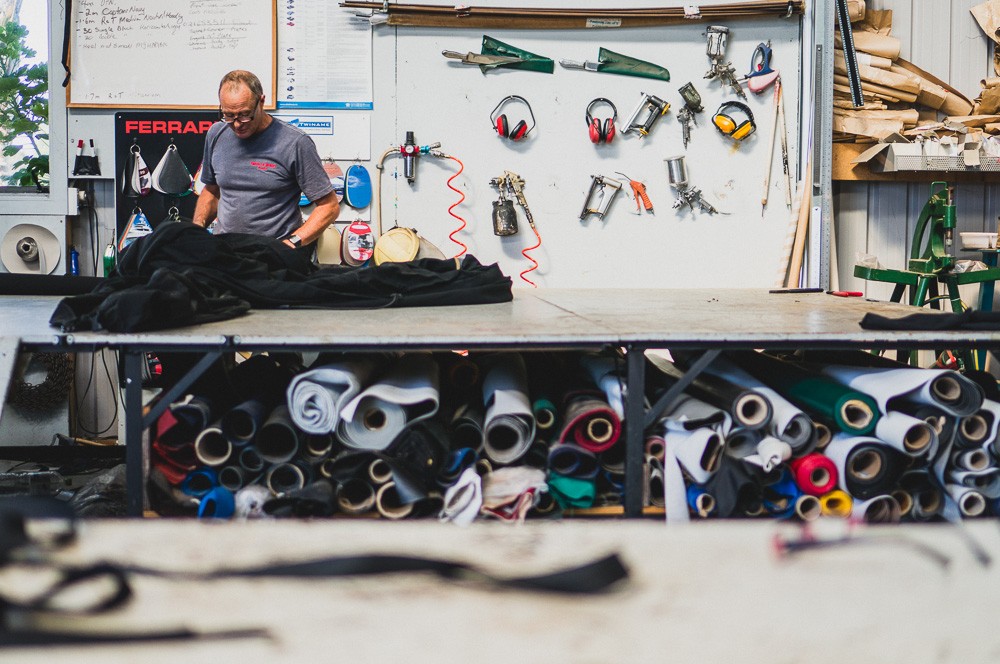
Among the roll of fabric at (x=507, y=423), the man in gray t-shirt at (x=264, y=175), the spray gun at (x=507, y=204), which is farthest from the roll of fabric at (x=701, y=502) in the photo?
the spray gun at (x=507, y=204)

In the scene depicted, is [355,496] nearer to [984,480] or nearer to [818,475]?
[818,475]

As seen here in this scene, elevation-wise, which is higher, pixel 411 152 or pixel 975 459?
pixel 411 152

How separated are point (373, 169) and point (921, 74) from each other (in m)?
3.27

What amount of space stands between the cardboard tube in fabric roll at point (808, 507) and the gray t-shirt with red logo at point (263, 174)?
8.08ft

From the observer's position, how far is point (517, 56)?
4.79 metres

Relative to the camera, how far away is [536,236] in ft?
16.1

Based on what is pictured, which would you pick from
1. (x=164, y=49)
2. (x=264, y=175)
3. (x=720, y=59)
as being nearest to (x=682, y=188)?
(x=720, y=59)

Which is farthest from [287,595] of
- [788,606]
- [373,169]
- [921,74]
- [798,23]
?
[921,74]

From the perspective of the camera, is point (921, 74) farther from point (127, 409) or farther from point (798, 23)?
point (127, 409)

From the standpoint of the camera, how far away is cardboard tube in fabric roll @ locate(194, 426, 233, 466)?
206cm

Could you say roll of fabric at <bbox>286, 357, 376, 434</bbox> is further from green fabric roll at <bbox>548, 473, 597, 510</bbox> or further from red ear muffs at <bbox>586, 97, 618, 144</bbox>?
red ear muffs at <bbox>586, 97, 618, 144</bbox>

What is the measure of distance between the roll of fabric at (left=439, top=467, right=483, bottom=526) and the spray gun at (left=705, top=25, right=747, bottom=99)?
358 centimetres

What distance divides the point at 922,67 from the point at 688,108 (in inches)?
59.1

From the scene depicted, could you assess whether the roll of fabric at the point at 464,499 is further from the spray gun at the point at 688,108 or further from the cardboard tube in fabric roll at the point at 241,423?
the spray gun at the point at 688,108
